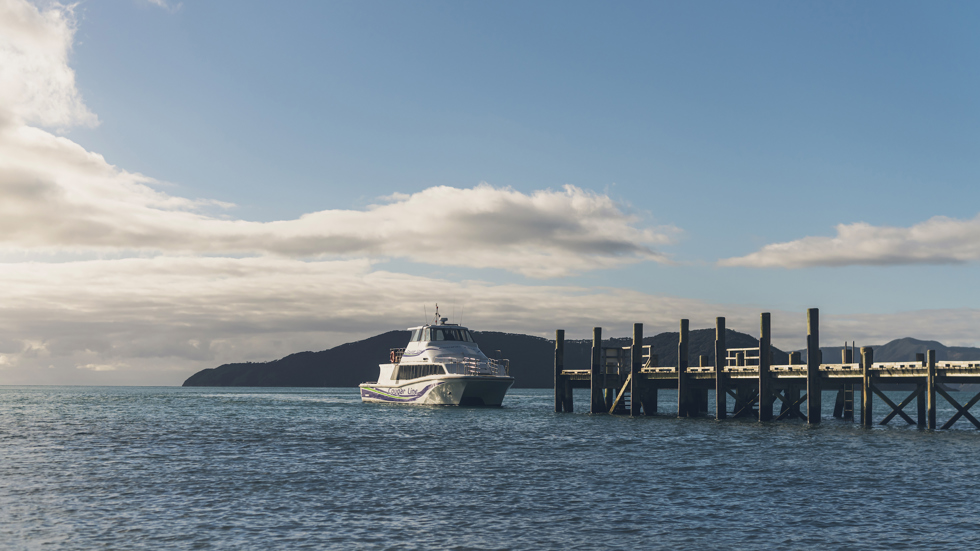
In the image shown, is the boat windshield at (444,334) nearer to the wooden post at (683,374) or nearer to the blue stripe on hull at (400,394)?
the blue stripe on hull at (400,394)

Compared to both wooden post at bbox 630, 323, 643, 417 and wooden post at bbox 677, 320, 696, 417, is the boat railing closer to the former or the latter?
wooden post at bbox 630, 323, 643, 417

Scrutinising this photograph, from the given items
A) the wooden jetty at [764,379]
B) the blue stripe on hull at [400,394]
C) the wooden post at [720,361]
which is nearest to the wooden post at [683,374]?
the wooden jetty at [764,379]

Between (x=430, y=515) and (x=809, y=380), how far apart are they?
98.1 ft

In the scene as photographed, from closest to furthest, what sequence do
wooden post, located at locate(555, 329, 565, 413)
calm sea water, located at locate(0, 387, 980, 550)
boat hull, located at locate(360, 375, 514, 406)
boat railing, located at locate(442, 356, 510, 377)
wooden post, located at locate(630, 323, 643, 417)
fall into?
1. calm sea water, located at locate(0, 387, 980, 550)
2. wooden post, located at locate(630, 323, 643, 417)
3. wooden post, located at locate(555, 329, 565, 413)
4. boat hull, located at locate(360, 375, 514, 406)
5. boat railing, located at locate(442, 356, 510, 377)

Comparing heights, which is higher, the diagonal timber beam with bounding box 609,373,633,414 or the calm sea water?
the diagonal timber beam with bounding box 609,373,633,414

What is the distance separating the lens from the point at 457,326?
6359cm

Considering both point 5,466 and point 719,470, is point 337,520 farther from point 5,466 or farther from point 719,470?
point 5,466

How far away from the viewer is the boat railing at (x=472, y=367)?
198 ft

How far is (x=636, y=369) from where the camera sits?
5319cm

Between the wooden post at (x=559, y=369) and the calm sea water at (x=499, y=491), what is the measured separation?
16.6 meters

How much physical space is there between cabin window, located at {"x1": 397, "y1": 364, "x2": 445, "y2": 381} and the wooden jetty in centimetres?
947

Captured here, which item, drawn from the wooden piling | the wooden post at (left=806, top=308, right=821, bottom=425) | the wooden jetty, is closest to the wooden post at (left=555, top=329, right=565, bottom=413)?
the wooden jetty

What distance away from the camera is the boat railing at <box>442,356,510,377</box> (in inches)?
2371

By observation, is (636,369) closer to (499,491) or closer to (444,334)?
(444,334)
